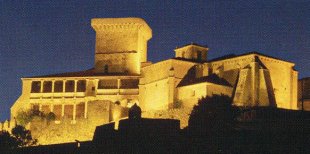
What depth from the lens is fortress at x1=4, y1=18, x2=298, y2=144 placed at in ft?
199

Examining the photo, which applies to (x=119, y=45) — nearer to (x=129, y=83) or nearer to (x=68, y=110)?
(x=129, y=83)

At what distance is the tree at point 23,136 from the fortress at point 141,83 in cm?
110

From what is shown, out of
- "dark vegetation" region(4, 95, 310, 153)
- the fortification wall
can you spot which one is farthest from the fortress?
"dark vegetation" region(4, 95, 310, 153)

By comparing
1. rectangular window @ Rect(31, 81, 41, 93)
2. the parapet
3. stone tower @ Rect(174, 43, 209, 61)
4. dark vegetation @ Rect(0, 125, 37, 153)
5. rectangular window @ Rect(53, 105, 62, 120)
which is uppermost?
the parapet

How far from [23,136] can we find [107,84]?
1349 centimetres

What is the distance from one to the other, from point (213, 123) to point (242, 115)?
24.5 ft

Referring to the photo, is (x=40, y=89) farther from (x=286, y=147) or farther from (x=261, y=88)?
(x=286, y=147)

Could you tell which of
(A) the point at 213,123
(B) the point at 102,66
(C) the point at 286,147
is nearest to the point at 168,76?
(B) the point at 102,66

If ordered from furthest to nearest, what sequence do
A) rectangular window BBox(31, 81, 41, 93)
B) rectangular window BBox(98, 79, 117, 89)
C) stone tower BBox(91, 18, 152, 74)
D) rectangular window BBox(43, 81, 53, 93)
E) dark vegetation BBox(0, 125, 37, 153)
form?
stone tower BBox(91, 18, 152, 74), rectangular window BBox(43, 81, 53, 93), rectangular window BBox(31, 81, 41, 93), rectangular window BBox(98, 79, 117, 89), dark vegetation BBox(0, 125, 37, 153)

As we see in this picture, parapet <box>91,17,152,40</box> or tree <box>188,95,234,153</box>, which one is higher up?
parapet <box>91,17,152,40</box>

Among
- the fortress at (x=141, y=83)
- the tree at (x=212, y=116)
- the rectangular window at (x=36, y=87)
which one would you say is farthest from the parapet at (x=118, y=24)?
the tree at (x=212, y=116)

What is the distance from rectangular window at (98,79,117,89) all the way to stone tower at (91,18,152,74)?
329 cm

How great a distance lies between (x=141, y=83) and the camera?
2724 inches

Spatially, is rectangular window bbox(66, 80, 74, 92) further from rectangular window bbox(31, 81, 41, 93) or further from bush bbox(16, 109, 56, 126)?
bush bbox(16, 109, 56, 126)
